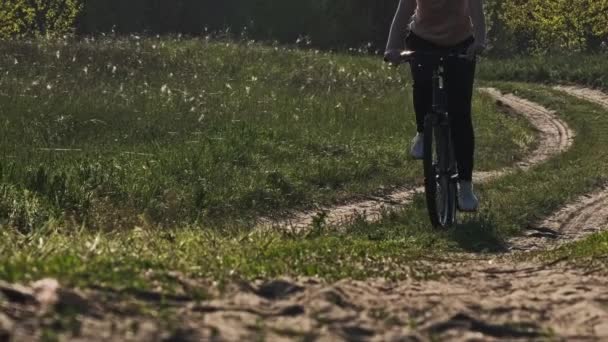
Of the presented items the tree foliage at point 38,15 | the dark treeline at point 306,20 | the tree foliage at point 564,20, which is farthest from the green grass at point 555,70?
the tree foliage at point 38,15

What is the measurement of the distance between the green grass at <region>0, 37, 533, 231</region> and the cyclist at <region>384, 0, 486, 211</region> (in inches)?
77.3

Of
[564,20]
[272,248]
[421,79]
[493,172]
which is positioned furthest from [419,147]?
[564,20]

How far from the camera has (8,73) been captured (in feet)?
51.3

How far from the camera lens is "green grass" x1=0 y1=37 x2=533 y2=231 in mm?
8773

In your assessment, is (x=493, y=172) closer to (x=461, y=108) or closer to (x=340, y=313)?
(x=461, y=108)

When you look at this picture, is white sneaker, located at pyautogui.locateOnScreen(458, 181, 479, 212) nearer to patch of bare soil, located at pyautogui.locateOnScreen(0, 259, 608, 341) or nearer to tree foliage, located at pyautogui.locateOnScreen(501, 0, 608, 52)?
patch of bare soil, located at pyautogui.locateOnScreen(0, 259, 608, 341)

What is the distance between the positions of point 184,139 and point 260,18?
49897mm

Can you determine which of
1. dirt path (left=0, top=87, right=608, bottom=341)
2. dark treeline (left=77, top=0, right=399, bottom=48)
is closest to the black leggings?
dirt path (left=0, top=87, right=608, bottom=341)

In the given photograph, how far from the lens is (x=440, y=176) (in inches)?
317

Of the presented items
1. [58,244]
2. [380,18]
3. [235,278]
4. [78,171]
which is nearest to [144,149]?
[78,171]

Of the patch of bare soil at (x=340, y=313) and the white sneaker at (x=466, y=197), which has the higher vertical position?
the patch of bare soil at (x=340, y=313)

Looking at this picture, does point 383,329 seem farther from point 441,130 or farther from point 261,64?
point 261,64

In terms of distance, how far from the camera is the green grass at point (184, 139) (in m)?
8.77

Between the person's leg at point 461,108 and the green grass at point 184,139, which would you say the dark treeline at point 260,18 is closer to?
the green grass at point 184,139
